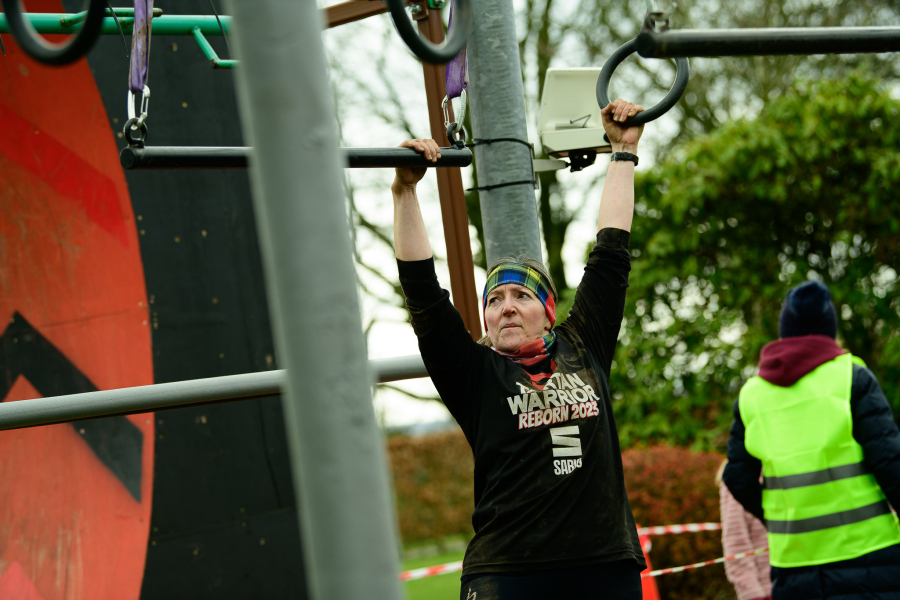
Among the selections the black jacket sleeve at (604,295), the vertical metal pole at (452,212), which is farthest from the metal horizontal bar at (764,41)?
the vertical metal pole at (452,212)

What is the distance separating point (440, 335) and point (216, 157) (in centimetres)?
70

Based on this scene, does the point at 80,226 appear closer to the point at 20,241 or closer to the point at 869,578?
the point at 20,241

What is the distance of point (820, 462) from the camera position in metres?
3.37

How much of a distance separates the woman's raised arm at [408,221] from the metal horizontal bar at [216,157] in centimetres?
10

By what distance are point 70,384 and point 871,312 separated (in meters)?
5.98

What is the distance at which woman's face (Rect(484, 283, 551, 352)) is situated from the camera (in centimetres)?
246

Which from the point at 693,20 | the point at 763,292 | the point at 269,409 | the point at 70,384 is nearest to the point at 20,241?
the point at 70,384

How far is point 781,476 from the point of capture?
11.4 ft

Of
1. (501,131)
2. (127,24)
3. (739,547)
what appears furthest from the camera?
(739,547)

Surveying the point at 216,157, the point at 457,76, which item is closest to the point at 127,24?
the point at 216,157

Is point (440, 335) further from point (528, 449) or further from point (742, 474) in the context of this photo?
point (742, 474)

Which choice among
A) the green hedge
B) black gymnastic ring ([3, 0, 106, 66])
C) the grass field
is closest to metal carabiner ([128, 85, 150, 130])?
black gymnastic ring ([3, 0, 106, 66])

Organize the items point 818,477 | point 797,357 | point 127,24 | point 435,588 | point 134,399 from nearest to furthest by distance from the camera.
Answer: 1. point 134,399
2. point 127,24
3. point 818,477
4. point 797,357
5. point 435,588

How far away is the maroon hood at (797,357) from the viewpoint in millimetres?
3486
